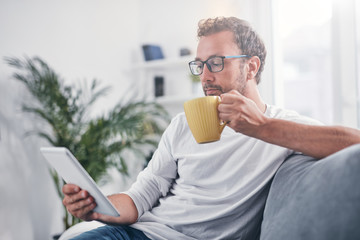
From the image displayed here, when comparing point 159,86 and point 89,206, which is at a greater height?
point 159,86

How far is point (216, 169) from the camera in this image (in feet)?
4.11

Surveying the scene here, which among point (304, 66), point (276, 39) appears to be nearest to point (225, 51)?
point (276, 39)

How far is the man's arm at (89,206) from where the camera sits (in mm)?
1065

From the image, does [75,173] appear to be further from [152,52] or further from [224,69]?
[152,52]

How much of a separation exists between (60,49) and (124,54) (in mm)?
767

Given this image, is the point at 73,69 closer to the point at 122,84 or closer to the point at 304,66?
the point at 122,84

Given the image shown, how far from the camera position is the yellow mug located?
94 centimetres

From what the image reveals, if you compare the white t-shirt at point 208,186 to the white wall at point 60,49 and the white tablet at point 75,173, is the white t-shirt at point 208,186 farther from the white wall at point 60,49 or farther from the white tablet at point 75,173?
the white wall at point 60,49

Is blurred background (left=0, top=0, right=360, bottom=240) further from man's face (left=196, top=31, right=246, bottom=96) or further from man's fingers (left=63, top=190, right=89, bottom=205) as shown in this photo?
man's fingers (left=63, top=190, right=89, bottom=205)

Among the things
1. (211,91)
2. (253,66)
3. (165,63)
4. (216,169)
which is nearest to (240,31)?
(253,66)

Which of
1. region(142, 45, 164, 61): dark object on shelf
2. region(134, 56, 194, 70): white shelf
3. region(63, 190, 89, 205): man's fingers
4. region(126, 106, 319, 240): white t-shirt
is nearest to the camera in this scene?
region(63, 190, 89, 205): man's fingers

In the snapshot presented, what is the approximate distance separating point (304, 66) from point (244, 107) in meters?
3.18

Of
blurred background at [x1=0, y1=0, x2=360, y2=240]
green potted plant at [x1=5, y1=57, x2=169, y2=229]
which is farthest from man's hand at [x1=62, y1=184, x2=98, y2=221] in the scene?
blurred background at [x1=0, y1=0, x2=360, y2=240]

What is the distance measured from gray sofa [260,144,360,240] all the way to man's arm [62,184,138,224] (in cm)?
50
